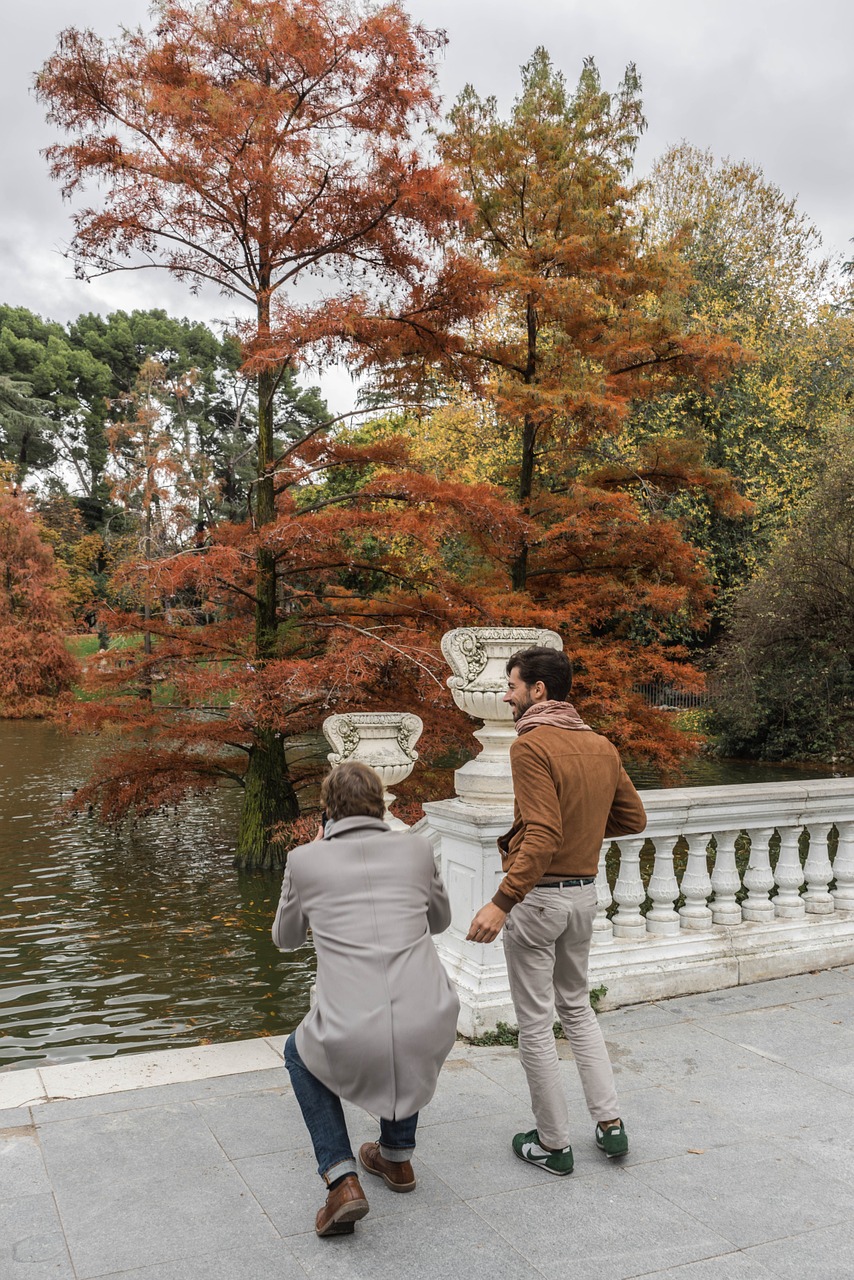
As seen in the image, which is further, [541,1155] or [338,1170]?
[541,1155]

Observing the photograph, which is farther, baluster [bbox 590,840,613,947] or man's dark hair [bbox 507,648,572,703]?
baluster [bbox 590,840,613,947]

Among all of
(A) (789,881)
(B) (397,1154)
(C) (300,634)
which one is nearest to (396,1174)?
(B) (397,1154)

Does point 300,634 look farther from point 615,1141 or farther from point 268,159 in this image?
point 615,1141

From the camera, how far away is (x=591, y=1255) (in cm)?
267

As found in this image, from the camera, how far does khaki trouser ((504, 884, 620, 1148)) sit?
3.13m

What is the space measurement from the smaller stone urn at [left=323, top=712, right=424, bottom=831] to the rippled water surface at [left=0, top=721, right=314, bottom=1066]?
7.39 ft

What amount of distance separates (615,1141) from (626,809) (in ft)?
3.38

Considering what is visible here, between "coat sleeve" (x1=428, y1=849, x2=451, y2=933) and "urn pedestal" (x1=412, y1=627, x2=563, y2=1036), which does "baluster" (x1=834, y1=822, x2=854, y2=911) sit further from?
"coat sleeve" (x1=428, y1=849, x2=451, y2=933)

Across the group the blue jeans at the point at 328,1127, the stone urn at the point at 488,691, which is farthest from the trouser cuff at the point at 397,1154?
the stone urn at the point at 488,691

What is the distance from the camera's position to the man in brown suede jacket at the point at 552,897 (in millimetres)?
3094

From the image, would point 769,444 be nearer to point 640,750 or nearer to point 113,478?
point 640,750

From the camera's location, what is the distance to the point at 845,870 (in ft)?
18.0

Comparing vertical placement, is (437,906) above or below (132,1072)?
above

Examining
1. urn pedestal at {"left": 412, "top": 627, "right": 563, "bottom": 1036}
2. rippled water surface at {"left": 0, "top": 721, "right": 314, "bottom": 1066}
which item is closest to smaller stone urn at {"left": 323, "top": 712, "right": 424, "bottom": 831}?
urn pedestal at {"left": 412, "top": 627, "right": 563, "bottom": 1036}
